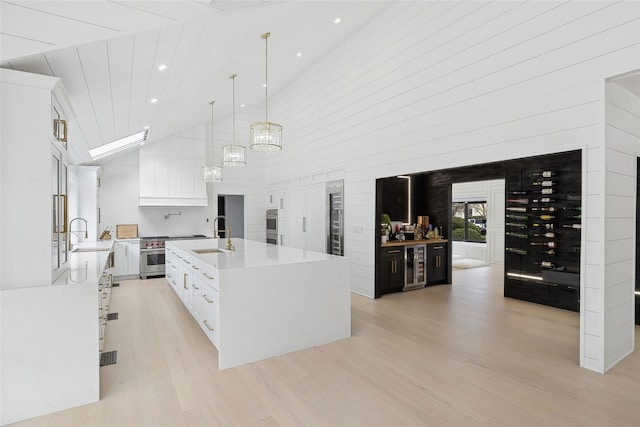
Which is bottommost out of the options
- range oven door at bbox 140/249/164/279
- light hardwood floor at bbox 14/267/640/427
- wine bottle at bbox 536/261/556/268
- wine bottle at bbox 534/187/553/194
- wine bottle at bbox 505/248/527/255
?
light hardwood floor at bbox 14/267/640/427

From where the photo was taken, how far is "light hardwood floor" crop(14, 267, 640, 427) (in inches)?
86.7

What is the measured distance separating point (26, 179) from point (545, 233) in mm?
6106

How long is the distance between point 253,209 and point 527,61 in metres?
6.92

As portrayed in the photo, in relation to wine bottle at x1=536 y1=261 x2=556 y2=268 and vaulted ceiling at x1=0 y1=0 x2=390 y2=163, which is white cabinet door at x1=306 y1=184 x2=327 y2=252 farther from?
wine bottle at x1=536 y1=261 x2=556 y2=268

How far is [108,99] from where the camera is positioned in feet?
11.1

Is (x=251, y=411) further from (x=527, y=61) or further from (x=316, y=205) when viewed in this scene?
(x=316, y=205)

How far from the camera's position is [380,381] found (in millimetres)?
2662

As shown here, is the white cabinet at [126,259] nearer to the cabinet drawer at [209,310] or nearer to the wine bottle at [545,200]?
the cabinet drawer at [209,310]

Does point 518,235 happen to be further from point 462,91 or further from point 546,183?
point 462,91

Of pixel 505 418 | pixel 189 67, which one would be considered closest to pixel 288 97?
pixel 189 67

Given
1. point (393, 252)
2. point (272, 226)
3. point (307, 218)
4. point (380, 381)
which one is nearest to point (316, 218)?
point (307, 218)

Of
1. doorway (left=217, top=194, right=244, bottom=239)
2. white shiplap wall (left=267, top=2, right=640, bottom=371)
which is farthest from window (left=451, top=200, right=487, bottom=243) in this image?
doorway (left=217, top=194, right=244, bottom=239)

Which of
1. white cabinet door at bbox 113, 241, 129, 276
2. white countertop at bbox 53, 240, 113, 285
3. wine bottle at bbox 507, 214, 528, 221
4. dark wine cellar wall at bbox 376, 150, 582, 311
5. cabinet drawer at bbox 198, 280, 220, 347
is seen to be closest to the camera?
white countertop at bbox 53, 240, 113, 285

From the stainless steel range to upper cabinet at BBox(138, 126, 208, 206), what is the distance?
2.68 ft
